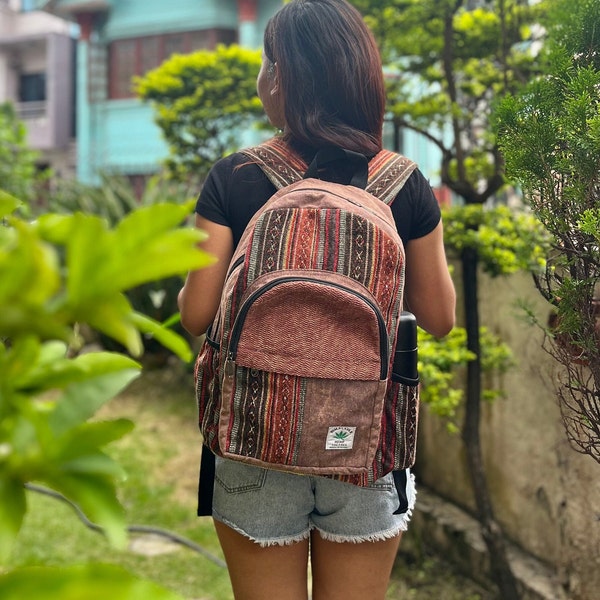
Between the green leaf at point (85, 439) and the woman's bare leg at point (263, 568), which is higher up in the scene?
the green leaf at point (85, 439)

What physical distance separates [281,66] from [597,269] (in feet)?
2.58

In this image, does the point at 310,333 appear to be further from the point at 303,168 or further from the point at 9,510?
the point at 9,510

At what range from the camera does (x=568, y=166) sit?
5.15 ft

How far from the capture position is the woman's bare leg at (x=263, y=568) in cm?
159

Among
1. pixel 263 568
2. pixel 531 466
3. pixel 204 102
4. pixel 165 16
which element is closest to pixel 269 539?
pixel 263 568

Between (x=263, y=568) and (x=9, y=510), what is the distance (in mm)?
1183

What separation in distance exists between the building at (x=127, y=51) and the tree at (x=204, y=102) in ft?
21.7

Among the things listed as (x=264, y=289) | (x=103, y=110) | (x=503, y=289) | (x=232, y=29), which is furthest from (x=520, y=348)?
(x=103, y=110)

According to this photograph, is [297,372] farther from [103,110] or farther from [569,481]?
[103,110]

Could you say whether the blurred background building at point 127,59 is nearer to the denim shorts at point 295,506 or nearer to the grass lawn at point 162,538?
the grass lawn at point 162,538

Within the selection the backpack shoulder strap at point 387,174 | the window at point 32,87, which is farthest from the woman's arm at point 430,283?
the window at point 32,87

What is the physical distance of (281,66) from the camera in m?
1.59

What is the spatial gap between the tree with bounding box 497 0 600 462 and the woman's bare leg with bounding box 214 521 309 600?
715 millimetres

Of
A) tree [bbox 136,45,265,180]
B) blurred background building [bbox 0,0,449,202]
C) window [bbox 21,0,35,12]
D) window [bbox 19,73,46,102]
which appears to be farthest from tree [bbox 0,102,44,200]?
window [bbox 21,0,35,12]
